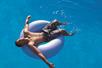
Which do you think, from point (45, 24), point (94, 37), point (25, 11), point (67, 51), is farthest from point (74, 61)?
point (45, 24)

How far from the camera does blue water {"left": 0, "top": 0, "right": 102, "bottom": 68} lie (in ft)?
47.0

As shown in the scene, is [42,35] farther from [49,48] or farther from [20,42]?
[20,42]

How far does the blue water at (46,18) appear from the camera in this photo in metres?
14.3

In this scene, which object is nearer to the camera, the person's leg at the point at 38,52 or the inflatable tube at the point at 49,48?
the person's leg at the point at 38,52

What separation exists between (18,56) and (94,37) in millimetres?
3854

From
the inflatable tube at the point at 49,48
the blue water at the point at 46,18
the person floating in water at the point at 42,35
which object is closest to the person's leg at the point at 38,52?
the person floating in water at the point at 42,35

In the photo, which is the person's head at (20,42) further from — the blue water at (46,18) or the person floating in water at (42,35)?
the blue water at (46,18)

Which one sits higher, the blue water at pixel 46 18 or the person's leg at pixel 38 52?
the blue water at pixel 46 18

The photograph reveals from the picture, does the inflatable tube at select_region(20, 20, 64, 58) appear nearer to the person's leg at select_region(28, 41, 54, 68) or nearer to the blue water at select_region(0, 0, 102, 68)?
the person's leg at select_region(28, 41, 54, 68)

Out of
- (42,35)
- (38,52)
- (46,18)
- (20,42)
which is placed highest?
(46,18)

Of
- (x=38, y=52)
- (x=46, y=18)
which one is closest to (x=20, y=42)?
(x=38, y=52)

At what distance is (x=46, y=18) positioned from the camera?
49.7 feet

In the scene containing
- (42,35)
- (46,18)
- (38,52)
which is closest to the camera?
(38,52)

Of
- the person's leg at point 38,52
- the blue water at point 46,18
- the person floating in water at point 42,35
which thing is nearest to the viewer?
the person's leg at point 38,52
